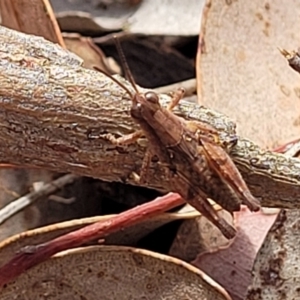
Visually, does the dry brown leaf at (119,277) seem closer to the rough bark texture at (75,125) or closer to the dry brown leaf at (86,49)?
the rough bark texture at (75,125)

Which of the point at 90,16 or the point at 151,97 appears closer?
the point at 151,97

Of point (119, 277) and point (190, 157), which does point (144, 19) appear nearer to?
point (190, 157)

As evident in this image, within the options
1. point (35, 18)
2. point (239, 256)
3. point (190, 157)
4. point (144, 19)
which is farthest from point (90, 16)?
point (239, 256)

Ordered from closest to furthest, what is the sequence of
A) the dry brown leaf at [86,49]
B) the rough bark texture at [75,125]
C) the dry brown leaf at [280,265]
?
1. the rough bark texture at [75,125]
2. the dry brown leaf at [280,265]
3. the dry brown leaf at [86,49]

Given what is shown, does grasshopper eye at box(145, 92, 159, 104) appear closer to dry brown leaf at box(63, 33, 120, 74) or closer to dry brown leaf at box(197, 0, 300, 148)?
dry brown leaf at box(197, 0, 300, 148)

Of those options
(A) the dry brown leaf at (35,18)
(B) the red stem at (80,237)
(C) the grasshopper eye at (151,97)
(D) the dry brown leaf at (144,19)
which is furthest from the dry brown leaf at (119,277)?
(D) the dry brown leaf at (144,19)

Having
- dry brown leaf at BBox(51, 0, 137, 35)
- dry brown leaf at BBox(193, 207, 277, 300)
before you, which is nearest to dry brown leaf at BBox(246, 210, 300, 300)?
dry brown leaf at BBox(193, 207, 277, 300)
